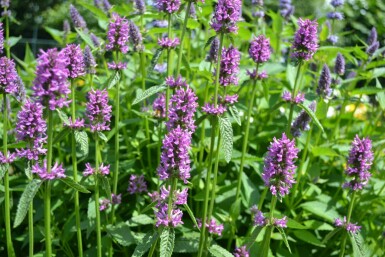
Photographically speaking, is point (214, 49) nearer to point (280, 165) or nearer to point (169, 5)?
point (169, 5)

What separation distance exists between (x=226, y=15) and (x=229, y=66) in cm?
33

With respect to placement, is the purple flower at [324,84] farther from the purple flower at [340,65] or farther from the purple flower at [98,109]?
the purple flower at [98,109]

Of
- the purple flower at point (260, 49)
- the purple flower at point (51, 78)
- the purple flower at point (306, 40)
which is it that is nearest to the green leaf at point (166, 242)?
the purple flower at point (51, 78)

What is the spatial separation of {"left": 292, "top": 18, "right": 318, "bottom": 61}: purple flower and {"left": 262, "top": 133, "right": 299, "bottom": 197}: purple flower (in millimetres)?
716

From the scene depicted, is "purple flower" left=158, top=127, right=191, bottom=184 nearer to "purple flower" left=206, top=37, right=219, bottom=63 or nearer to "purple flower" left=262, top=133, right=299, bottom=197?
"purple flower" left=262, top=133, right=299, bottom=197

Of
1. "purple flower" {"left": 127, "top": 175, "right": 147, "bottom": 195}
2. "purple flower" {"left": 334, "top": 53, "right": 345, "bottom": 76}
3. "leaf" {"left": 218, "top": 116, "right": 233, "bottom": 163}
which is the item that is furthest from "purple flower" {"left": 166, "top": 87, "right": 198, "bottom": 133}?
"purple flower" {"left": 334, "top": 53, "right": 345, "bottom": 76}

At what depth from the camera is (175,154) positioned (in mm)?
2359

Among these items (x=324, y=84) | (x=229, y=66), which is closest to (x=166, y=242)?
(x=229, y=66)

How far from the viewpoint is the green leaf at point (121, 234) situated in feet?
10.4

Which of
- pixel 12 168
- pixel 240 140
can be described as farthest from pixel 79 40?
pixel 240 140

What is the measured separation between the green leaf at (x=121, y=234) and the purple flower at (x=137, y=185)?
360mm

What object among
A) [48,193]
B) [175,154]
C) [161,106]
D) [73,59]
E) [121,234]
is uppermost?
[73,59]

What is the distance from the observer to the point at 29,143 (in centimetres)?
258

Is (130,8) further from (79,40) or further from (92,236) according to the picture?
(92,236)
